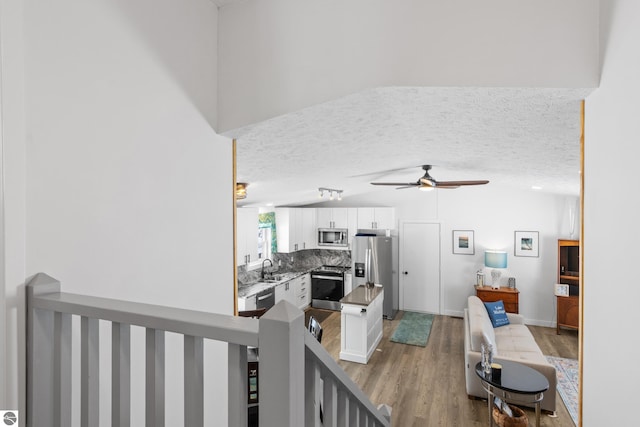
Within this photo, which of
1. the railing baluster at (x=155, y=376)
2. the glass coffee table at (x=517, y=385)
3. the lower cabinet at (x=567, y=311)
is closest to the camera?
the railing baluster at (x=155, y=376)

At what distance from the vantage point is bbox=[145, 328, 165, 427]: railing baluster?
2.53 ft

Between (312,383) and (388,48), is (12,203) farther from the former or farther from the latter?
(388,48)

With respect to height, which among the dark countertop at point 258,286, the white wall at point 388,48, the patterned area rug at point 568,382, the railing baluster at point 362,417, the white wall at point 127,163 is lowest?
the patterned area rug at point 568,382

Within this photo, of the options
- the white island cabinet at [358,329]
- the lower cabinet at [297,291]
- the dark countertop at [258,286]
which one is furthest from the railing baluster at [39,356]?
the lower cabinet at [297,291]

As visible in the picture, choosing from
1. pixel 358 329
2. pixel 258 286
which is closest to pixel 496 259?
pixel 358 329

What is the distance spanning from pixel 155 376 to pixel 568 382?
559cm

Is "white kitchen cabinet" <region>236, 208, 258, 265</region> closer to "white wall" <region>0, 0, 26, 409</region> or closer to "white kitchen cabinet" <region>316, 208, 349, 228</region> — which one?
"white kitchen cabinet" <region>316, 208, 349, 228</region>

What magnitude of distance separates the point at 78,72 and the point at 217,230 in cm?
91

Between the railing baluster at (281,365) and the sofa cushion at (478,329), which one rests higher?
the railing baluster at (281,365)

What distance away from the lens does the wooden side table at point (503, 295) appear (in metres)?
6.43

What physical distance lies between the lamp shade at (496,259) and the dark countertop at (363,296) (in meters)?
2.14

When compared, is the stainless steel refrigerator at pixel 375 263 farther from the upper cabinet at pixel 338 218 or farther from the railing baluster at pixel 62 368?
the railing baluster at pixel 62 368

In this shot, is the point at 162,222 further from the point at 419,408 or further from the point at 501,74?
the point at 419,408

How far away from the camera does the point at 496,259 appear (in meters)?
6.45
